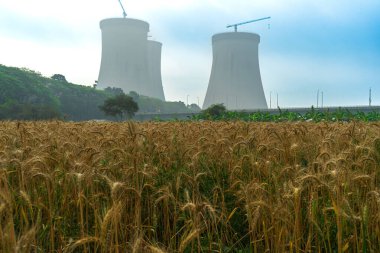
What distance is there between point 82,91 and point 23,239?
105287 mm

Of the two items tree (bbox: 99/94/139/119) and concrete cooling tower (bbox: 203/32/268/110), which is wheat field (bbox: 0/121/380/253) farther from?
tree (bbox: 99/94/139/119)

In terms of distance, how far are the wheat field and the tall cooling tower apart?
248ft

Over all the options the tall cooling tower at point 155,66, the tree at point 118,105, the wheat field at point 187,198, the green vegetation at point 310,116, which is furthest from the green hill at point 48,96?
the wheat field at point 187,198

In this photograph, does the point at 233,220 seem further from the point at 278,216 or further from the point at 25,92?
the point at 25,92

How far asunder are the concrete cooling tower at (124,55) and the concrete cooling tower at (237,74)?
12818 millimetres

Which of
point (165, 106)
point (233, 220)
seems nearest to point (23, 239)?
point (233, 220)

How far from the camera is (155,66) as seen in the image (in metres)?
93.6

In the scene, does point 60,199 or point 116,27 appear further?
point 116,27

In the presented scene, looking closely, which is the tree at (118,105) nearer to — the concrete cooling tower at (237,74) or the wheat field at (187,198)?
the concrete cooling tower at (237,74)

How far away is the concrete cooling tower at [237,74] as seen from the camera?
2601 inches

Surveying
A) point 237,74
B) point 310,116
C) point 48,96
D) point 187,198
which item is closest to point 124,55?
point 237,74

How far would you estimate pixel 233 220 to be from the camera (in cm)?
394

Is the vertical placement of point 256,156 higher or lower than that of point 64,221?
higher

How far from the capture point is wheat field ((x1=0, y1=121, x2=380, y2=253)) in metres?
2.53
